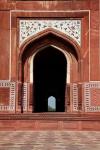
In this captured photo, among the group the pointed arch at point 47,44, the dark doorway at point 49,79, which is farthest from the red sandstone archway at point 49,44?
the dark doorway at point 49,79

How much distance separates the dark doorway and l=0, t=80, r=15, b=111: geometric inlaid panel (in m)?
3.15

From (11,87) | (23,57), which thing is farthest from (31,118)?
(23,57)

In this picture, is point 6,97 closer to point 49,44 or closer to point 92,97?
point 49,44

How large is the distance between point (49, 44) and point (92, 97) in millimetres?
1821

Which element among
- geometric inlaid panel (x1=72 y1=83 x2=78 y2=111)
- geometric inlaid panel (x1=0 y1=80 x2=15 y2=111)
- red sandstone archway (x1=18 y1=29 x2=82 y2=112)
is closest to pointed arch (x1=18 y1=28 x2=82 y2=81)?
red sandstone archway (x1=18 y1=29 x2=82 y2=112)

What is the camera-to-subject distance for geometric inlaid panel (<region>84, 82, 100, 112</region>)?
1112 centimetres

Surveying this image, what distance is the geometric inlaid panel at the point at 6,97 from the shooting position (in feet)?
36.7

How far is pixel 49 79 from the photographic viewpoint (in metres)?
17.9

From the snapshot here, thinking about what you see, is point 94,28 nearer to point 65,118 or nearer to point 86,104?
point 86,104

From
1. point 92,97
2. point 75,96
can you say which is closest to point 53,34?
point 75,96

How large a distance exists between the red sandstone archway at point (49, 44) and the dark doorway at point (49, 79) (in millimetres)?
2331


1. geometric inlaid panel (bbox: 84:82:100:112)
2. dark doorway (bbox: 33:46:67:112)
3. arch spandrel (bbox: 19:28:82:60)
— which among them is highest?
arch spandrel (bbox: 19:28:82:60)

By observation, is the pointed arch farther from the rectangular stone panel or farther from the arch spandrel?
the rectangular stone panel

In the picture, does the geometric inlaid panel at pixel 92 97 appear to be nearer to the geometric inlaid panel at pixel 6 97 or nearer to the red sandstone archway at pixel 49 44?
the red sandstone archway at pixel 49 44
